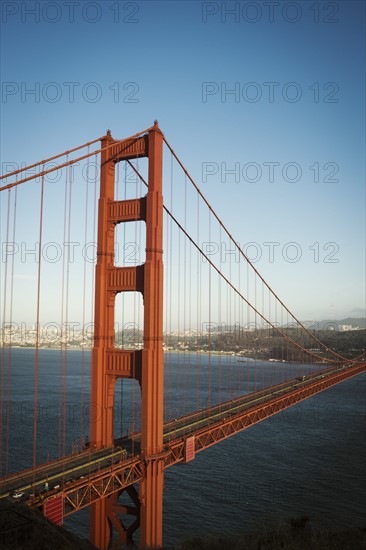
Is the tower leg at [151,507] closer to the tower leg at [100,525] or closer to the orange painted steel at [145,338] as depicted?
the orange painted steel at [145,338]

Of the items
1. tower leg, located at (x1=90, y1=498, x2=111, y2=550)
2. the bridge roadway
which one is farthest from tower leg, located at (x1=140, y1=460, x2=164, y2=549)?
tower leg, located at (x1=90, y1=498, x2=111, y2=550)

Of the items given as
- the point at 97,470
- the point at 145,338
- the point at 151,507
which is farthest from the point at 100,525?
the point at 145,338

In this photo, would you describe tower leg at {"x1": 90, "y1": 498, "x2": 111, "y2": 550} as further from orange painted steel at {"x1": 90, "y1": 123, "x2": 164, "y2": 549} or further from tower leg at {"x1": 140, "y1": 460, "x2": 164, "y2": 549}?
tower leg at {"x1": 140, "y1": 460, "x2": 164, "y2": 549}

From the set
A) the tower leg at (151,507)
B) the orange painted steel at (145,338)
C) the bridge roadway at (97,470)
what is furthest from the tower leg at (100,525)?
the bridge roadway at (97,470)

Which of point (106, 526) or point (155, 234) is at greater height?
point (155, 234)

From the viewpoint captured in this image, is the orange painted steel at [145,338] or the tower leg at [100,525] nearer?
the orange painted steel at [145,338]

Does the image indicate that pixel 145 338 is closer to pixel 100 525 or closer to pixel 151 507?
pixel 151 507

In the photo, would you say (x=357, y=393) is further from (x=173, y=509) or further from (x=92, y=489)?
(x=92, y=489)

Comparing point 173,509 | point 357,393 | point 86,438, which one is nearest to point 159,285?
point 173,509

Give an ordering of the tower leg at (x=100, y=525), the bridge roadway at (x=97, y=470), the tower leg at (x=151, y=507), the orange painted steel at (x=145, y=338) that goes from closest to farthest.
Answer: the bridge roadway at (x=97, y=470) → the tower leg at (x=151, y=507) → the orange painted steel at (x=145, y=338) → the tower leg at (x=100, y=525)
